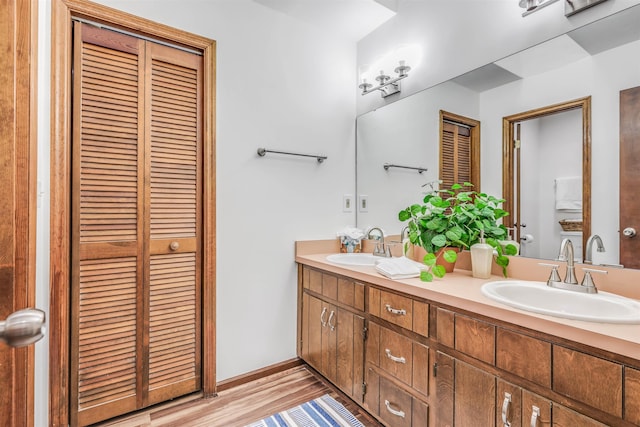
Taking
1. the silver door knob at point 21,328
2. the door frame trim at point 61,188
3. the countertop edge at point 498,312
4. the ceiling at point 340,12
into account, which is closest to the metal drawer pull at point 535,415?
the countertop edge at point 498,312

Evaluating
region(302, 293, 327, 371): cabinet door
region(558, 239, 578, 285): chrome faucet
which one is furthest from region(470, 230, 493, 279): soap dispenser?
region(302, 293, 327, 371): cabinet door

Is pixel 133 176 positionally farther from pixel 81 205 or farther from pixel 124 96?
pixel 124 96

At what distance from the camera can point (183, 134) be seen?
6.03ft

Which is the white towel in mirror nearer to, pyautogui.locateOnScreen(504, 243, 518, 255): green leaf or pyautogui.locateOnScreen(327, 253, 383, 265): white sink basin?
pyautogui.locateOnScreen(504, 243, 518, 255): green leaf

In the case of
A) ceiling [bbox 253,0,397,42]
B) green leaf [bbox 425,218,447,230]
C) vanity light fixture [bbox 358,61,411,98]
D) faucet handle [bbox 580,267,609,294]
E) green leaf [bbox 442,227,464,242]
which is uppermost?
ceiling [bbox 253,0,397,42]

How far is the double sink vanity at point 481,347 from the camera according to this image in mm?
864

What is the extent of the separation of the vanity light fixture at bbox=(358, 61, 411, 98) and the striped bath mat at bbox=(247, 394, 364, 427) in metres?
2.00

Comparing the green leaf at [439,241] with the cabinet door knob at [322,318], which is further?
the cabinet door knob at [322,318]

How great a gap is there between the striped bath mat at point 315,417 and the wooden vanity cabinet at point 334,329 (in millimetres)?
101

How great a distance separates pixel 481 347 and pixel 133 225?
1.71 m

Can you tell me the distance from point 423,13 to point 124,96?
1.82 m

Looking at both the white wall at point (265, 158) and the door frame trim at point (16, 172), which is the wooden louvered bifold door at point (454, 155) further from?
the door frame trim at point (16, 172)

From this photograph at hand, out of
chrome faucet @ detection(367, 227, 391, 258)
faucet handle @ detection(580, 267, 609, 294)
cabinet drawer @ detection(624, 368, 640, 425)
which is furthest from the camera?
chrome faucet @ detection(367, 227, 391, 258)

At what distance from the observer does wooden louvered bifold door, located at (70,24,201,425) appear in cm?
157
